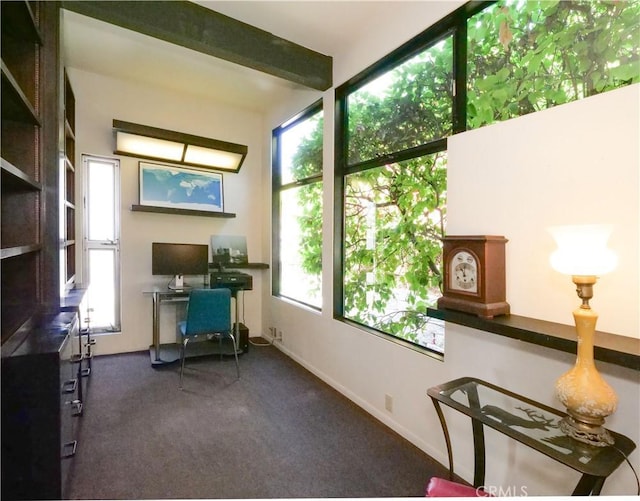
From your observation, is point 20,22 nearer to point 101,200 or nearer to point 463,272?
point 101,200

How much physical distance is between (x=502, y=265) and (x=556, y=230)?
0.47 m

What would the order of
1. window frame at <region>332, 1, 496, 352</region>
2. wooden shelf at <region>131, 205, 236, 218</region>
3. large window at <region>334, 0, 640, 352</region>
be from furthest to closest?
wooden shelf at <region>131, 205, 236, 218</region> < window frame at <region>332, 1, 496, 352</region> < large window at <region>334, 0, 640, 352</region>

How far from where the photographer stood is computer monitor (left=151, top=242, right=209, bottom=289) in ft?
12.0

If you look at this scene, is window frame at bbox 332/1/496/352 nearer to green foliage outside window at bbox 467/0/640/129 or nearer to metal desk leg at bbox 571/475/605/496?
green foliage outside window at bbox 467/0/640/129

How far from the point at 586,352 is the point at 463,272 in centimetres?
58

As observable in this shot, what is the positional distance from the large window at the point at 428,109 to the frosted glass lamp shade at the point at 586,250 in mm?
712

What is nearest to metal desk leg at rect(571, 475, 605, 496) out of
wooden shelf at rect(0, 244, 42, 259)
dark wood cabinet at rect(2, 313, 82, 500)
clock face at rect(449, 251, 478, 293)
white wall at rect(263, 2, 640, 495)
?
white wall at rect(263, 2, 640, 495)

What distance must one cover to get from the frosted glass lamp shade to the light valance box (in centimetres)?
355

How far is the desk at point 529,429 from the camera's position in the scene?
1022 millimetres

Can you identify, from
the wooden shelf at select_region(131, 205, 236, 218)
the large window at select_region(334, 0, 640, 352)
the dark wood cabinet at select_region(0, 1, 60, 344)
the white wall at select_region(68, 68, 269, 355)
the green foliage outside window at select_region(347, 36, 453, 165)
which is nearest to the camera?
the large window at select_region(334, 0, 640, 352)

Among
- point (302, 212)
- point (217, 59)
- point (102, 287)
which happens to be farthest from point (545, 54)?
point (102, 287)

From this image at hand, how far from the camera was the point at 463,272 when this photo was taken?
5.30 feet

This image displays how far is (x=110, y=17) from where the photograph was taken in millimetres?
2199

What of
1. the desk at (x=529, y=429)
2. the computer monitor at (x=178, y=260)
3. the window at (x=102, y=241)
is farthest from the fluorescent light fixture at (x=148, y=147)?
the desk at (x=529, y=429)
